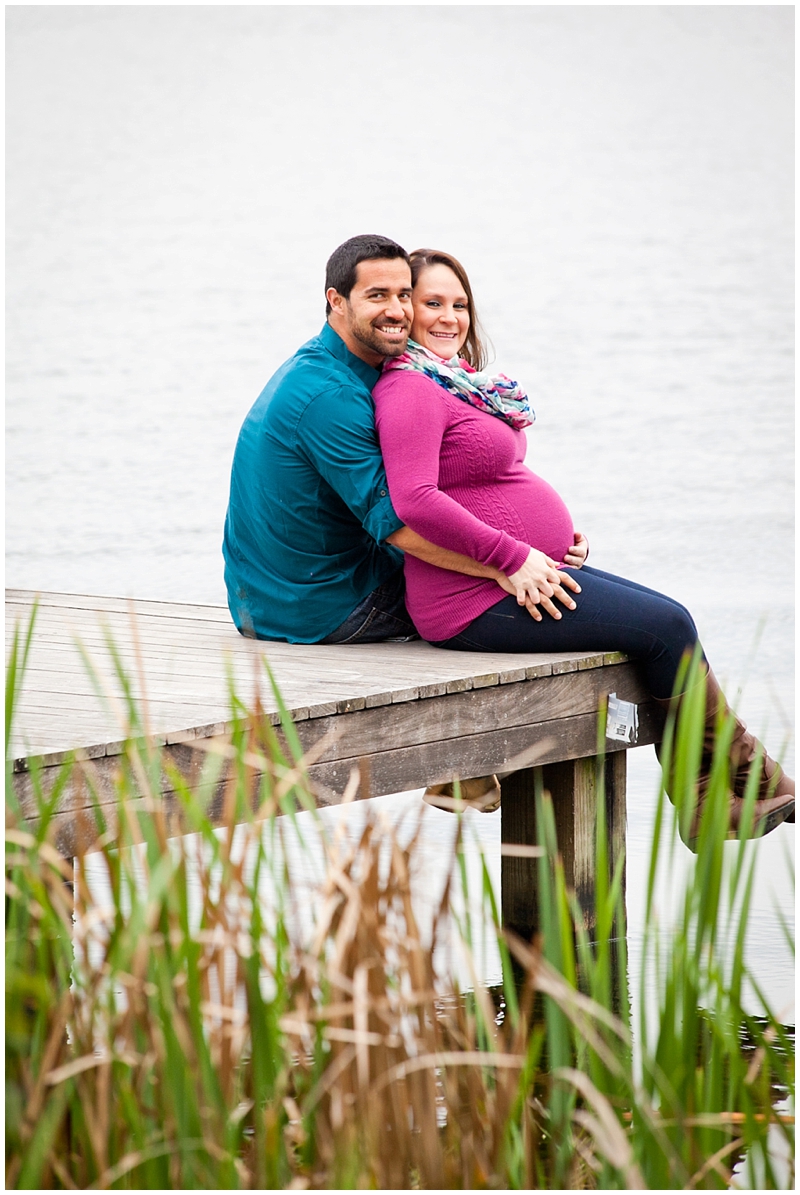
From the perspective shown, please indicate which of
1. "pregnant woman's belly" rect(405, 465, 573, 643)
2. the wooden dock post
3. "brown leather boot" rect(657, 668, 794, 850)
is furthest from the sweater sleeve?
the wooden dock post

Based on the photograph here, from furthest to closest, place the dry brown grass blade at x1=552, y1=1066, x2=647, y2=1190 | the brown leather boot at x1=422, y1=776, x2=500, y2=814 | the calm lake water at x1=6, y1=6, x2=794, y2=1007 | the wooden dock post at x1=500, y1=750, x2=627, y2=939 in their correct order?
the calm lake water at x1=6, y1=6, x2=794, y2=1007
the brown leather boot at x1=422, y1=776, x2=500, y2=814
the wooden dock post at x1=500, y1=750, x2=627, y2=939
the dry brown grass blade at x1=552, y1=1066, x2=647, y2=1190

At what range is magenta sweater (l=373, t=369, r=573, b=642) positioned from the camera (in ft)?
11.9

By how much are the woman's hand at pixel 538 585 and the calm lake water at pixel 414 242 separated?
14.8ft

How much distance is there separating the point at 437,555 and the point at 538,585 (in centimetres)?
22

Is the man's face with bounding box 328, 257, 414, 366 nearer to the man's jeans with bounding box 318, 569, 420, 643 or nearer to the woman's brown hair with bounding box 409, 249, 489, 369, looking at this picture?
the woman's brown hair with bounding box 409, 249, 489, 369

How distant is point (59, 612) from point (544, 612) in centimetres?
135

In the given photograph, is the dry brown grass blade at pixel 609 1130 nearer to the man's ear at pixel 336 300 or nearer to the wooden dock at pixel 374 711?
the wooden dock at pixel 374 711

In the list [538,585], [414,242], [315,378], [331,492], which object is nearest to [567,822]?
[538,585]

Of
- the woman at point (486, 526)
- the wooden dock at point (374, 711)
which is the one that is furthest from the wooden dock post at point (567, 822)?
the woman at point (486, 526)

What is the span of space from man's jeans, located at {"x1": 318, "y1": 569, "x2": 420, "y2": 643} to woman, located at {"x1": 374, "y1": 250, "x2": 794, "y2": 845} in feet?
0.37

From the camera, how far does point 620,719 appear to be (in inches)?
153

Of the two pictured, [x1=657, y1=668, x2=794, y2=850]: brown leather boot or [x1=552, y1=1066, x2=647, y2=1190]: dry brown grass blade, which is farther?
[x1=657, y1=668, x2=794, y2=850]: brown leather boot

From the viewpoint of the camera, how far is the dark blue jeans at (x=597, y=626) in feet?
12.4

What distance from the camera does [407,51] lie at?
31188mm
